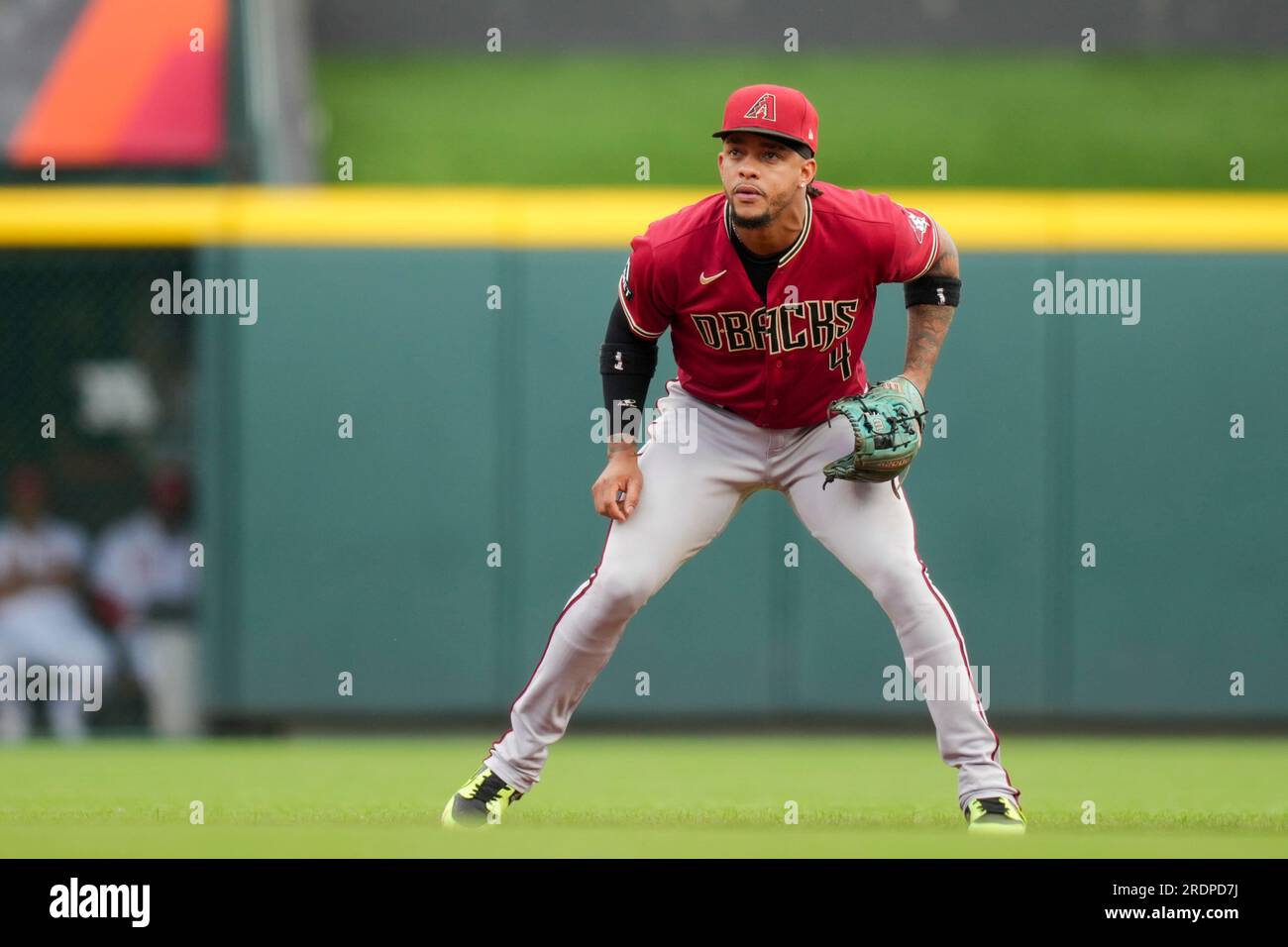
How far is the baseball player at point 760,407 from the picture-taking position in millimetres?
4574

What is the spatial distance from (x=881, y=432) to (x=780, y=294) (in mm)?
452

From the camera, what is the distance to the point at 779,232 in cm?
464

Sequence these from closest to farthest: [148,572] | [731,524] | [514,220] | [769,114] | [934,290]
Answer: [769,114] < [934,290] < [731,524] < [514,220] < [148,572]

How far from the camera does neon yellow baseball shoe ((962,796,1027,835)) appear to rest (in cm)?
440

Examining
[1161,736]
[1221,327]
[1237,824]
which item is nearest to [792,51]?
[1221,327]

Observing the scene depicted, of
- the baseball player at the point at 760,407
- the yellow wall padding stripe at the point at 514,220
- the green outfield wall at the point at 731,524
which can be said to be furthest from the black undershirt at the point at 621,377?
the yellow wall padding stripe at the point at 514,220

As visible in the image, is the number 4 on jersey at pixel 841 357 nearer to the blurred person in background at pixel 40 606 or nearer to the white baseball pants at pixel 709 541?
the white baseball pants at pixel 709 541

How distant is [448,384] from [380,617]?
3.75ft

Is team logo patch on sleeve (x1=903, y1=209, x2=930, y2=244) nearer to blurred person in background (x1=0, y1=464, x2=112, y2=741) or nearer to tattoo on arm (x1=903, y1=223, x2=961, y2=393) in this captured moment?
tattoo on arm (x1=903, y1=223, x2=961, y2=393)

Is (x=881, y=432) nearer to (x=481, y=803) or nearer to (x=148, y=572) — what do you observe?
(x=481, y=803)

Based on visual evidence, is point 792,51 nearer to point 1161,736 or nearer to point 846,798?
point 1161,736

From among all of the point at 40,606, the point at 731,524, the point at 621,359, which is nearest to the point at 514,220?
the point at 731,524

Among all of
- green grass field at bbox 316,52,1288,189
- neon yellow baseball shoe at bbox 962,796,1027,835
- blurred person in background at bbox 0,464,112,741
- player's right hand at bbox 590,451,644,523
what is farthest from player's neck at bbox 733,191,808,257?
green grass field at bbox 316,52,1288,189

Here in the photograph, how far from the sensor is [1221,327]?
830cm
